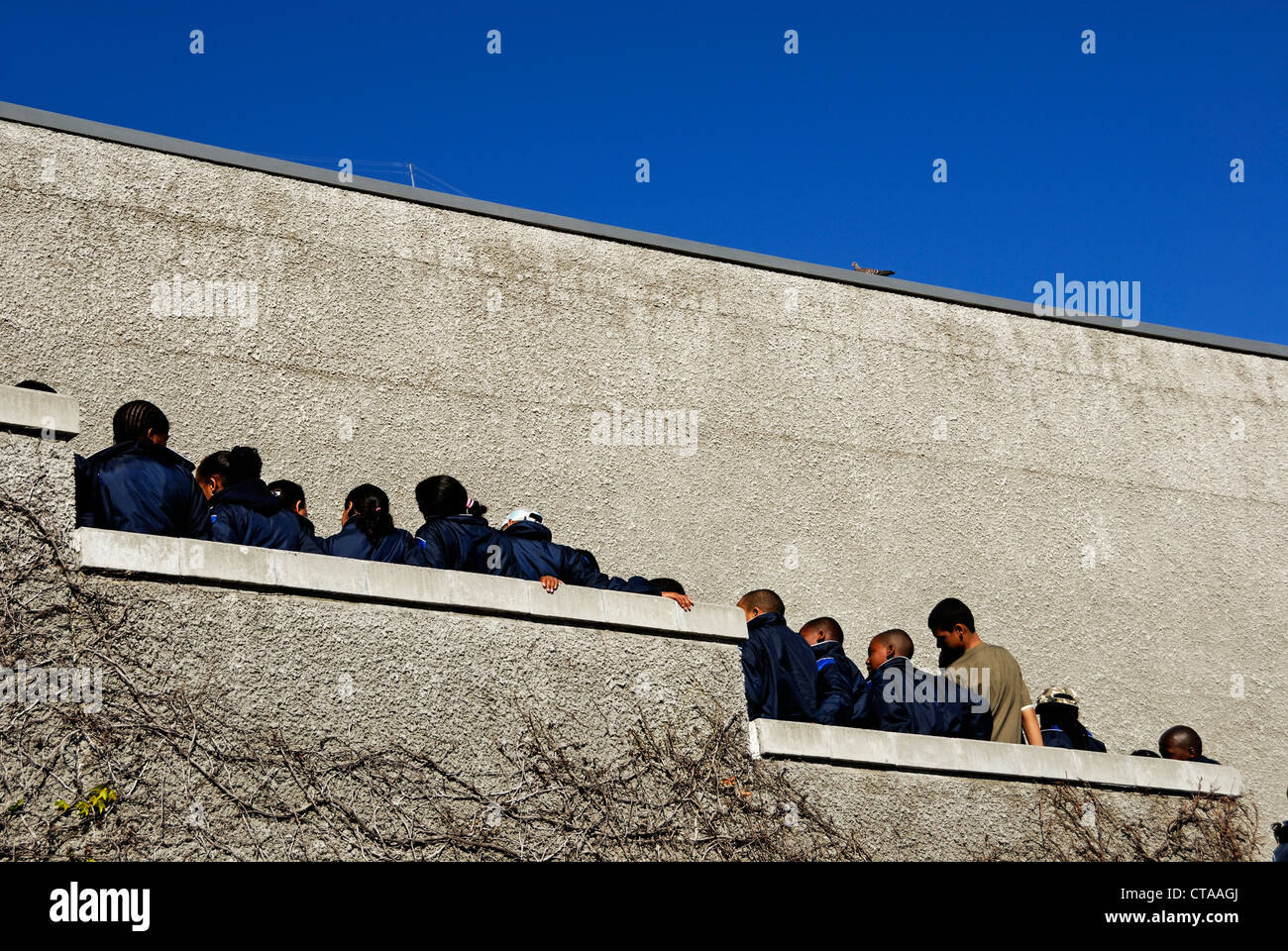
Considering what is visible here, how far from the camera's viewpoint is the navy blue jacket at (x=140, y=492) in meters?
5.30

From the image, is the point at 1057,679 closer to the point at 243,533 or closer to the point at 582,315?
the point at 582,315

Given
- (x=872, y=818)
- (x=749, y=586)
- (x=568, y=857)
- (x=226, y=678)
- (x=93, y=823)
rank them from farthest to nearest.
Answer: (x=749, y=586)
(x=872, y=818)
(x=568, y=857)
(x=226, y=678)
(x=93, y=823)

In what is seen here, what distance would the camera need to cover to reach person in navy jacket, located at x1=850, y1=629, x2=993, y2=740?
21.5 ft

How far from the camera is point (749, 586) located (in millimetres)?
8758

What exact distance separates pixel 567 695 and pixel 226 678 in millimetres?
1450

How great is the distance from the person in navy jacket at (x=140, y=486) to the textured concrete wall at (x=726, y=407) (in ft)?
6.41

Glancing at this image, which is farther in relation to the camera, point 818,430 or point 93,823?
point 818,430

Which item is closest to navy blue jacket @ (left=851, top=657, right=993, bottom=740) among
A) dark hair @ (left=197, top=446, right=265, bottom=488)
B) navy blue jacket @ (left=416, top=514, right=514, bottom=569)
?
navy blue jacket @ (left=416, top=514, right=514, bottom=569)

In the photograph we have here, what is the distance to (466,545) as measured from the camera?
6195 mm

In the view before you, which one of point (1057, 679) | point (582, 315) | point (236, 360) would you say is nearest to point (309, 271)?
point (236, 360)

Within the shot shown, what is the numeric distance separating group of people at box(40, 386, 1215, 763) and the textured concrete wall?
1.54 meters

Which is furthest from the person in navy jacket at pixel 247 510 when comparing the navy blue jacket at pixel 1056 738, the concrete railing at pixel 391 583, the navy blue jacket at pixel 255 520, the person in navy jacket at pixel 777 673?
the navy blue jacket at pixel 1056 738

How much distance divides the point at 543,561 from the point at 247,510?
4.48 ft

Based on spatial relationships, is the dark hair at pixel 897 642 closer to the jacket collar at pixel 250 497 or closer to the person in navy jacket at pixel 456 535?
the person in navy jacket at pixel 456 535
